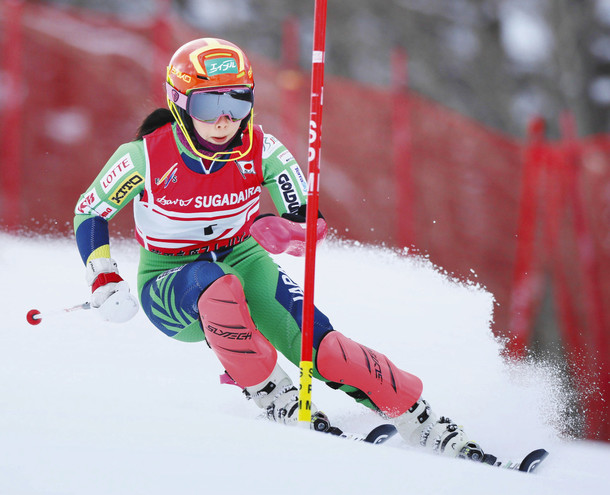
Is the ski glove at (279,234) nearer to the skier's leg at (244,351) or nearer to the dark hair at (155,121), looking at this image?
the skier's leg at (244,351)

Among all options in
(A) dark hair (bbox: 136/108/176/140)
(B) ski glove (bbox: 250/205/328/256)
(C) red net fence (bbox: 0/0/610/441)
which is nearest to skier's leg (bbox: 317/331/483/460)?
(B) ski glove (bbox: 250/205/328/256)

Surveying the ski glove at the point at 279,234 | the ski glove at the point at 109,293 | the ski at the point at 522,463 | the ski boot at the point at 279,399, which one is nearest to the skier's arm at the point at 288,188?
the ski glove at the point at 279,234

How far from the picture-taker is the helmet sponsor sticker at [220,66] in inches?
125

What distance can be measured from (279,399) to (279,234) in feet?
2.11

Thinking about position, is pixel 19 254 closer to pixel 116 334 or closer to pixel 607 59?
pixel 116 334

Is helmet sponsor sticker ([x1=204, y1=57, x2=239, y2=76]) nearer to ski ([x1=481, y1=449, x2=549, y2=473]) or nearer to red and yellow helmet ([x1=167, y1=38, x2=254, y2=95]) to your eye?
red and yellow helmet ([x1=167, y1=38, x2=254, y2=95])

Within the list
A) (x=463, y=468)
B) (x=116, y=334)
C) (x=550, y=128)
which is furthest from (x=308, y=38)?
(x=463, y=468)

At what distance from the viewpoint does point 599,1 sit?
12406mm

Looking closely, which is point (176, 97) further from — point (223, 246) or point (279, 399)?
point (279, 399)

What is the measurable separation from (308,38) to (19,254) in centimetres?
792

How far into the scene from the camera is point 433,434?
3.27 meters

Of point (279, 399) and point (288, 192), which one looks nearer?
point (279, 399)

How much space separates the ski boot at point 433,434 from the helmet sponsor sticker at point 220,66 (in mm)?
1532

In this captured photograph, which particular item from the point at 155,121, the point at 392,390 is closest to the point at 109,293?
the point at 155,121
